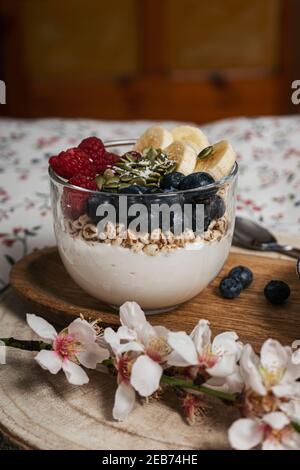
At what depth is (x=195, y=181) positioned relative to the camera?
35.4 inches

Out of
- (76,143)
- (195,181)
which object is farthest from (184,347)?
(76,143)

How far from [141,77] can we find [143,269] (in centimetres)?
251

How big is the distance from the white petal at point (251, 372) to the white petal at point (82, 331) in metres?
0.19

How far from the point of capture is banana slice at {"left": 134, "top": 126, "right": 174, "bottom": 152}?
104cm

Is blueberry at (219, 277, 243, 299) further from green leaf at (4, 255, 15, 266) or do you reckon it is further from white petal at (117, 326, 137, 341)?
green leaf at (4, 255, 15, 266)

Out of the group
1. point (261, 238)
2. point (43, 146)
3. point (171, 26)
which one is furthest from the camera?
point (171, 26)

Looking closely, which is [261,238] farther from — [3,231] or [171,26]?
[171,26]

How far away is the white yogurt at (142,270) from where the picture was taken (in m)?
0.92

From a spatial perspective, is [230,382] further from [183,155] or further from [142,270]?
[183,155]

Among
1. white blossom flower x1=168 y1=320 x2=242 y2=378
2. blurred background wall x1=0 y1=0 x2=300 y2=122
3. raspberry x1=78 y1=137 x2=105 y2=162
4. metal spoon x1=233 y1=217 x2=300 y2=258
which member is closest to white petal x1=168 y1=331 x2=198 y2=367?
white blossom flower x1=168 y1=320 x2=242 y2=378

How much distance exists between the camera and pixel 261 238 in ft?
4.04

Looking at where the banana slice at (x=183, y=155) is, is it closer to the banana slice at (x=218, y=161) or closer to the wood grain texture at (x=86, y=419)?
A: the banana slice at (x=218, y=161)

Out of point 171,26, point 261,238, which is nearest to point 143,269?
point 261,238

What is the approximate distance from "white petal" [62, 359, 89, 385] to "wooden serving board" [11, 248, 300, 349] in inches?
4.9
